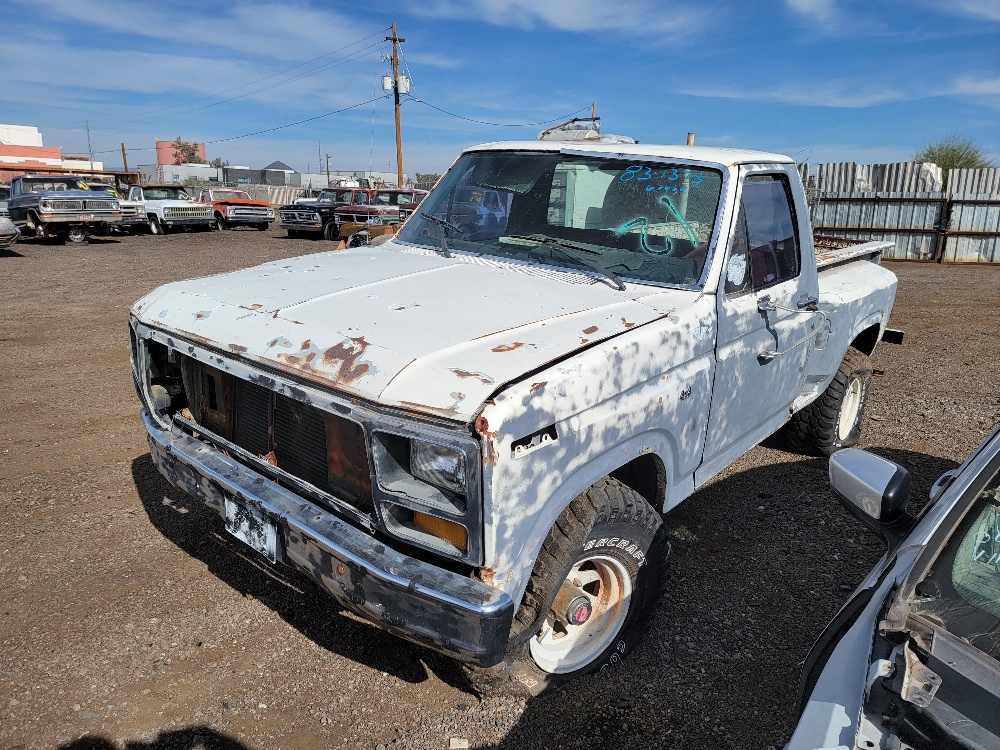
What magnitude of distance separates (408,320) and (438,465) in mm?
649

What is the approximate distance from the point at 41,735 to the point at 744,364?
3086mm

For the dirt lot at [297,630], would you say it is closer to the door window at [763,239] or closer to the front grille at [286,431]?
the front grille at [286,431]

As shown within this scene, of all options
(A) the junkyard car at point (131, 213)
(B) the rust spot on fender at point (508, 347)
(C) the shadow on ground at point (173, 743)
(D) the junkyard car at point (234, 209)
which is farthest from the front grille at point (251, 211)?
(B) the rust spot on fender at point (508, 347)

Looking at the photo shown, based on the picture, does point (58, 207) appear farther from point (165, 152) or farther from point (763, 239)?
point (165, 152)

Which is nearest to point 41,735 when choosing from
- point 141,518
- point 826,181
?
point 141,518

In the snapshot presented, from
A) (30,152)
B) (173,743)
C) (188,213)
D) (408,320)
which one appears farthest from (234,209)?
(30,152)

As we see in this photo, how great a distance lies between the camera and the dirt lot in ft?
8.25

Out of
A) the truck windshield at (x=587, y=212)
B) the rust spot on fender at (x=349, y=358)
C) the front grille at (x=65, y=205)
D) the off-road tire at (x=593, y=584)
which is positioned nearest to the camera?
the rust spot on fender at (x=349, y=358)

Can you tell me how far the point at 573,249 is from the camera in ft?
10.7

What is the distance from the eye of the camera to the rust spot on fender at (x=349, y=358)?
2.15 meters

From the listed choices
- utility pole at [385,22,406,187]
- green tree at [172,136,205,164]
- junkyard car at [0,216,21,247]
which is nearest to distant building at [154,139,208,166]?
green tree at [172,136,205,164]

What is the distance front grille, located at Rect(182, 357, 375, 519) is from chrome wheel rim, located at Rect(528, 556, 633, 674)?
868mm

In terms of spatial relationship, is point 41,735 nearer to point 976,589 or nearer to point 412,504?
point 412,504

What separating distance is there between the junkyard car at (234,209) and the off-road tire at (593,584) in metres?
25.7
